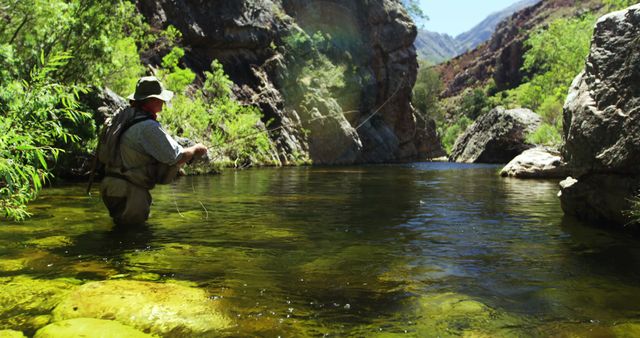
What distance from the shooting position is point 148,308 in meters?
4.06

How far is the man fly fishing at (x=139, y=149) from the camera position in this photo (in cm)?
664

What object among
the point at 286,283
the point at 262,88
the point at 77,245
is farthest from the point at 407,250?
the point at 262,88

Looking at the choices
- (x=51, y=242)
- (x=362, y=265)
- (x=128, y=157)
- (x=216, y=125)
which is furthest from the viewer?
(x=216, y=125)

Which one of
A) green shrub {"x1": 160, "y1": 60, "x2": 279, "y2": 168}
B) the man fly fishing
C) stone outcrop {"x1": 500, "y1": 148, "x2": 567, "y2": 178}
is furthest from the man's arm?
stone outcrop {"x1": 500, "y1": 148, "x2": 567, "y2": 178}

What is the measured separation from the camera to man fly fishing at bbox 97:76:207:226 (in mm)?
6641

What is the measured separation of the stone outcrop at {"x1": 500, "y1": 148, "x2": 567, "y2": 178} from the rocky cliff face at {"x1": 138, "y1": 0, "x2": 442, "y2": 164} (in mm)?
16877

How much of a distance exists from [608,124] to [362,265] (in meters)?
4.81

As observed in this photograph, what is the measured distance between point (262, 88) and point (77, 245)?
48.3 m

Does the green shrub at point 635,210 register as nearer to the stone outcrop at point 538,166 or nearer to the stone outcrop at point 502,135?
the stone outcrop at point 538,166

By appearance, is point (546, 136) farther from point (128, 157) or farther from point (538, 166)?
point (128, 157)

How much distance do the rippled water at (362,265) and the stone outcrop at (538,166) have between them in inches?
567

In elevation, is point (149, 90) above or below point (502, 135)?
below

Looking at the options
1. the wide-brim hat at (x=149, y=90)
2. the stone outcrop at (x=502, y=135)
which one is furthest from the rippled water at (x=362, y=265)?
the stone outcrop at (x=502, y=135)

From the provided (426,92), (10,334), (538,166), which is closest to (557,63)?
(538,166)
